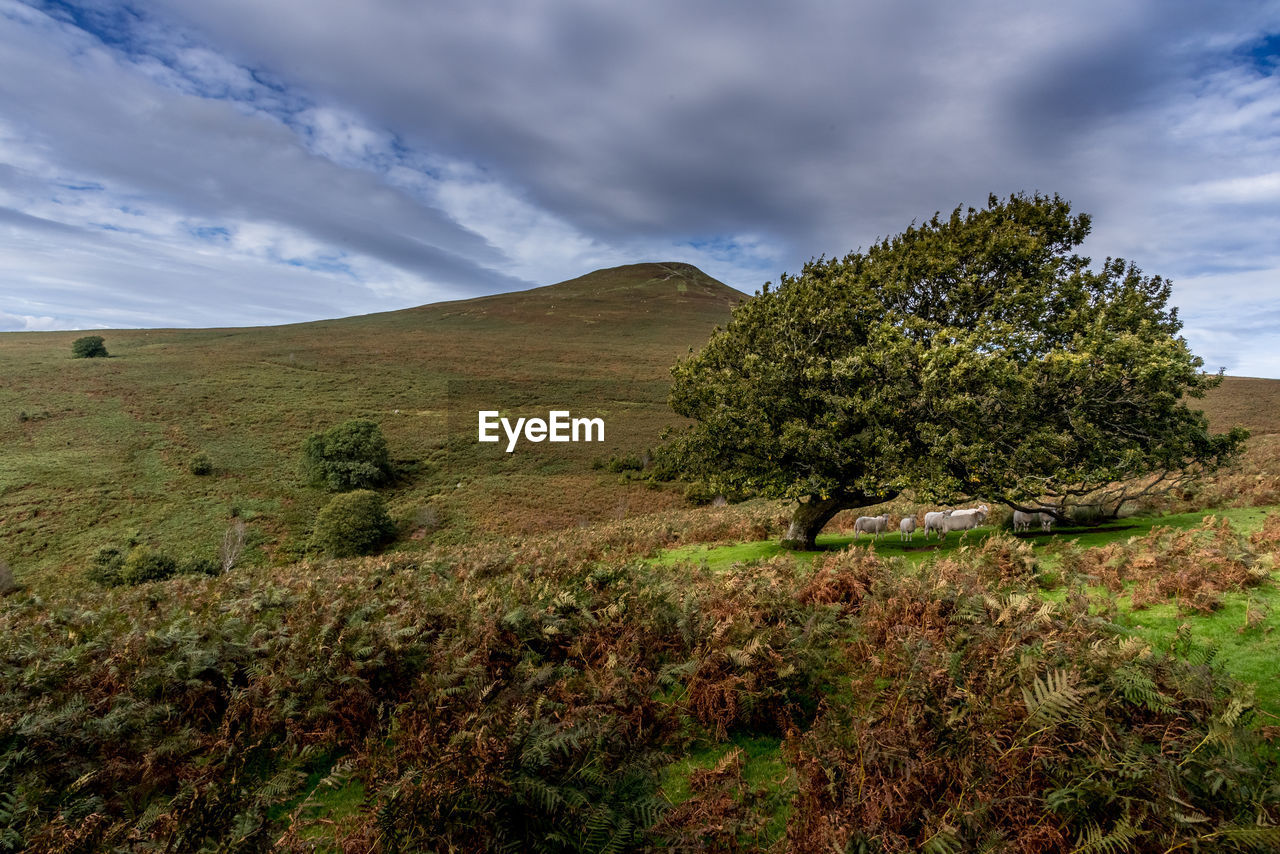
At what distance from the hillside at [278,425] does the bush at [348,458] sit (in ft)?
5.55

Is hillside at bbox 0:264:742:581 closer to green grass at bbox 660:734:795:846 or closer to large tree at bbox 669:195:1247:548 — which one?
large tree at bbox 669:195:1247:548

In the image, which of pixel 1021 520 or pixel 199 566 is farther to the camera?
pixel 199 566

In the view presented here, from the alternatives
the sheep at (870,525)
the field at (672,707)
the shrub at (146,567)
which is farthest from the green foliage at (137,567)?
the sheep at (870,525)

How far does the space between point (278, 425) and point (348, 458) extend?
15.3 m

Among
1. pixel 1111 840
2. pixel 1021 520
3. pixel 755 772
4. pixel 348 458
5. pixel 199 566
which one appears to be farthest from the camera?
pixel 348 458

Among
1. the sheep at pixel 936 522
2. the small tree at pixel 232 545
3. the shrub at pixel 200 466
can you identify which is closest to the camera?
the sheep at pixel 936 522

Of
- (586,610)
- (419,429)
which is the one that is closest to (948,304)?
(586,610)

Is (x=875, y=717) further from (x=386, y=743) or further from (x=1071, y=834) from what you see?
(x=386, y=743)

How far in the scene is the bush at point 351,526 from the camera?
41688mm

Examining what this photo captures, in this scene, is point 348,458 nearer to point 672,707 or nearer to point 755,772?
point 672,707

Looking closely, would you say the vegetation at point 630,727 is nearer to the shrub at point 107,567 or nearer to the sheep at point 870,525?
the sheep at point 870,525

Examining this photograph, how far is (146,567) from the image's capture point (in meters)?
33.5

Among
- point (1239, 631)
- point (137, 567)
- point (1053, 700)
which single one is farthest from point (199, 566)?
point (1239, 631)

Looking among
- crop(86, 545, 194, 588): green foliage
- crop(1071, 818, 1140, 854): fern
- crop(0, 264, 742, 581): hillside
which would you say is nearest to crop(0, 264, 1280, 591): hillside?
crop(0, 264, 742, 581): hillside
